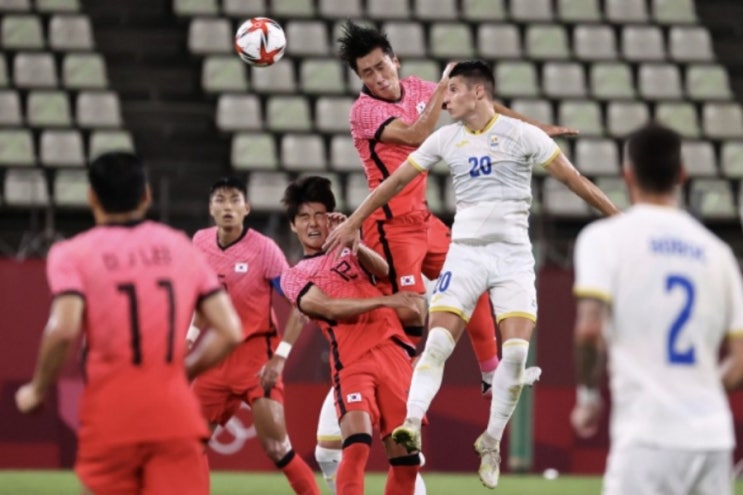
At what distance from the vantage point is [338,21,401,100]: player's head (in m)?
9.90

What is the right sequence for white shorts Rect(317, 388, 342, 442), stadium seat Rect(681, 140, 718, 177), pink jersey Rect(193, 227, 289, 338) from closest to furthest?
white shorts Rect(317, 388, 342, 442), pink jersey Rect(193, 227, 289, 338), stadium seat Rect(681, 140, 718, 177)

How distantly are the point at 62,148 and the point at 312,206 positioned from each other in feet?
31.6

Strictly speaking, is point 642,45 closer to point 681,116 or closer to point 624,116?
point 681,116

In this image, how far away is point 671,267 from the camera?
5684 millimetres

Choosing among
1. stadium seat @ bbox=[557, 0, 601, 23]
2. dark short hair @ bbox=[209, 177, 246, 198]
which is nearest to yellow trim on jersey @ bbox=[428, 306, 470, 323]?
dark short hair @ bbox=[209, 177, 246, 198]

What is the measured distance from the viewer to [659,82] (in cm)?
2153

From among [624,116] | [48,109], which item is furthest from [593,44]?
[48,109]

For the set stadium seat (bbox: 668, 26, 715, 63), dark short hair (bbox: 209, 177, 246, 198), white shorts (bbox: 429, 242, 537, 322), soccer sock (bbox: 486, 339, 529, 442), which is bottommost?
soccer sock (bbox: 486, 339, 529, 442)

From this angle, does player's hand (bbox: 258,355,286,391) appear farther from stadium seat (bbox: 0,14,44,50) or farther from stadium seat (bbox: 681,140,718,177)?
stadium seat (bbox: 681,140,718,177)

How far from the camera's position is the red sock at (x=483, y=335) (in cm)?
1017

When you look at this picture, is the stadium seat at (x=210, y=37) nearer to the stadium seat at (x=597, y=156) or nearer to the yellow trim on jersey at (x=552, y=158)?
the stadium seat at (x=597, y=156)

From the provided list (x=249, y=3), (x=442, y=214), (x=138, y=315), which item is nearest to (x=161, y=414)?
(x=138, y=315)

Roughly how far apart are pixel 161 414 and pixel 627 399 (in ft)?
5.94

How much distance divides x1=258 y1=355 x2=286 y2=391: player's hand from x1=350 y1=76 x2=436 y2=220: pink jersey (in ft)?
4.16
